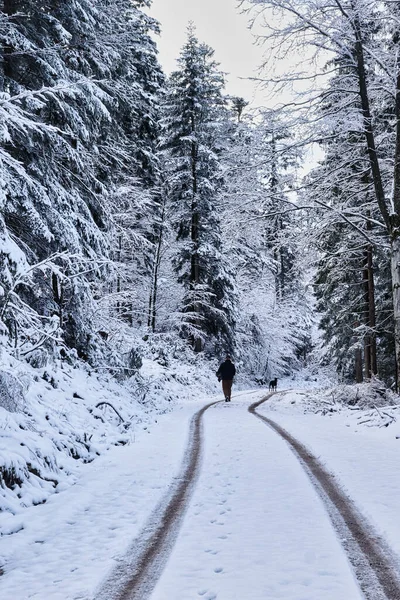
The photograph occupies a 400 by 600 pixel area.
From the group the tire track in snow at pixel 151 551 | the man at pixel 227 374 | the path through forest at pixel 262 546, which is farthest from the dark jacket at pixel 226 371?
the tire track in snow at pixel 151 551

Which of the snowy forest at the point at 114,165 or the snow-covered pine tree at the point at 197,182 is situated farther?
the snow-covered pine tree at the point at 197,182

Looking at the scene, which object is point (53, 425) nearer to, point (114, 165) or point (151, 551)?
point (151, 551)

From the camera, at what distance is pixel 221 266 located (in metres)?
26.2

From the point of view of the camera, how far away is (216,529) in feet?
13.5

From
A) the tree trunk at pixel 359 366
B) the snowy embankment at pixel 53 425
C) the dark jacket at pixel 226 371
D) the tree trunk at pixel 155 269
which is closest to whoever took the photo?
the snowy embankment at pixel 53 425

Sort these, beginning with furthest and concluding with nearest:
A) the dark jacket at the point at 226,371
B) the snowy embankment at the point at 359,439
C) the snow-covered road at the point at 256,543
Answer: the dark jacket at the point at 226,371, the snowy embankment at the point at 359,439, the snow-covered road at the point at 256,543

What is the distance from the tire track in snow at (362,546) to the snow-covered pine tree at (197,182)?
64.4 feet

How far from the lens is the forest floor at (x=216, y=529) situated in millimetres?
3098

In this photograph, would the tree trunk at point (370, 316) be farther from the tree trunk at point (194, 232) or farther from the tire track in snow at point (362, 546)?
the tire track in snow at point (362, 546)

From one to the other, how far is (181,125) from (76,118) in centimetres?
1624

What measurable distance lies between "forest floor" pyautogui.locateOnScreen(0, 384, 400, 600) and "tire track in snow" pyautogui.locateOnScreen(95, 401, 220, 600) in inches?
0.5

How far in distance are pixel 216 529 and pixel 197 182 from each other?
923 inches

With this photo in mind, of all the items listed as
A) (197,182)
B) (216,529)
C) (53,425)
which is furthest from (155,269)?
(216,529)

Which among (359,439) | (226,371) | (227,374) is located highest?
(226,371)
